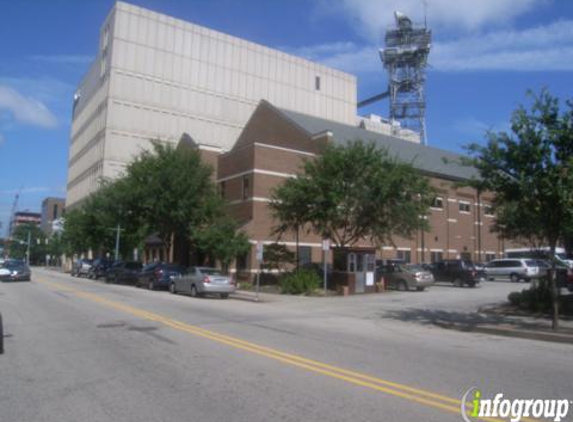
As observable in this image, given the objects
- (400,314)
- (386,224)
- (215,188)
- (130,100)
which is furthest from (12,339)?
(130,100)

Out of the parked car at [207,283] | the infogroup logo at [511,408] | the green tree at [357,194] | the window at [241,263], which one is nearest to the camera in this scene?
the infogroup logo at [511,408]

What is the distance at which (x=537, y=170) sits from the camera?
14.1m

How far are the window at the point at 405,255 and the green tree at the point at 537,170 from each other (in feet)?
110

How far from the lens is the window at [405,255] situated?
48600mm

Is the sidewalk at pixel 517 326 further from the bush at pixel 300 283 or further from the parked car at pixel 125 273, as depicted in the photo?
the parked car at pixel 125 273

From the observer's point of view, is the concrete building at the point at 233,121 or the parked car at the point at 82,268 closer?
the concrete building at the point at 233,121

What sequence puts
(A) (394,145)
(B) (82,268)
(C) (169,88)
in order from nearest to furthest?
(B) (82,268) → (A) (394,145) → (C) (169,88)

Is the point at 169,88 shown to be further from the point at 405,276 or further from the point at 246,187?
the point at 405,276

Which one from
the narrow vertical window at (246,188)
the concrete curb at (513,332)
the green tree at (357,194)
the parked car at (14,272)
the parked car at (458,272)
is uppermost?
the narrow vertical window at (246,188)

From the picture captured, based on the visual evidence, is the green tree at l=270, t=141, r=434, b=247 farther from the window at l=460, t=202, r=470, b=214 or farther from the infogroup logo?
the window at l=460, t=202, r=470, b=214

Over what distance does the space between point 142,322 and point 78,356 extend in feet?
16.3

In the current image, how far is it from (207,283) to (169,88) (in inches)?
2058

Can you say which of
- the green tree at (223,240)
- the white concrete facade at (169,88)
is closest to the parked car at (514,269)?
the green tree at (223,240)

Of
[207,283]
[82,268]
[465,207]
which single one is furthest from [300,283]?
[465,207]
